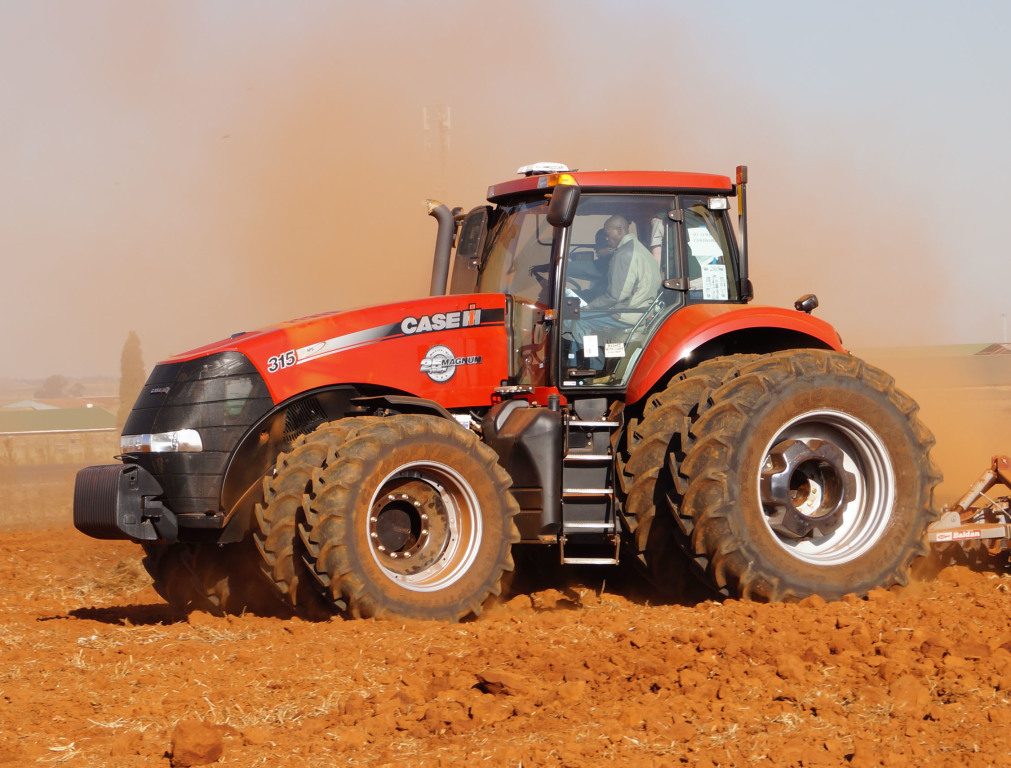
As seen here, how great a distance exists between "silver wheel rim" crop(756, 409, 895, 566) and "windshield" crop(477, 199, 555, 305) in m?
1.84

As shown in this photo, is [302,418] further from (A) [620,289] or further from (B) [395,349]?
(A) [620,289]

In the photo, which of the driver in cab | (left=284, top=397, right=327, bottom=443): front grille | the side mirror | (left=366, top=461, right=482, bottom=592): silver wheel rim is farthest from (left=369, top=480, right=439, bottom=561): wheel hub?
the side mirror

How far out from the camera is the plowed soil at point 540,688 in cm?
417

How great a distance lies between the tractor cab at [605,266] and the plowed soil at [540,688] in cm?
165

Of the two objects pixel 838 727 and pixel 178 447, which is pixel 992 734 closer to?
pixel 838 727

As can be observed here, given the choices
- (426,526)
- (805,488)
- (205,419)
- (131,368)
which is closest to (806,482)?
(805,488)

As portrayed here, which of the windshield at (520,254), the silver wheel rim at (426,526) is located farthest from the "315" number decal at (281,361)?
the windshield at (520,254)

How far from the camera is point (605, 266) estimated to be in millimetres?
7562

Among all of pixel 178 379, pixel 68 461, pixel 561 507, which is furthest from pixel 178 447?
pixel 68 461

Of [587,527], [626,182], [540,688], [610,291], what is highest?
[626,182]

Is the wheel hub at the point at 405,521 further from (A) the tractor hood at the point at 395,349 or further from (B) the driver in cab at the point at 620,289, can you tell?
(B) the driver in cab at the point at 620,289

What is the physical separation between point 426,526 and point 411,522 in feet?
0.30

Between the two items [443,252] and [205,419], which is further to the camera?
[443,252]

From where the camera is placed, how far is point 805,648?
5258 millimetres
